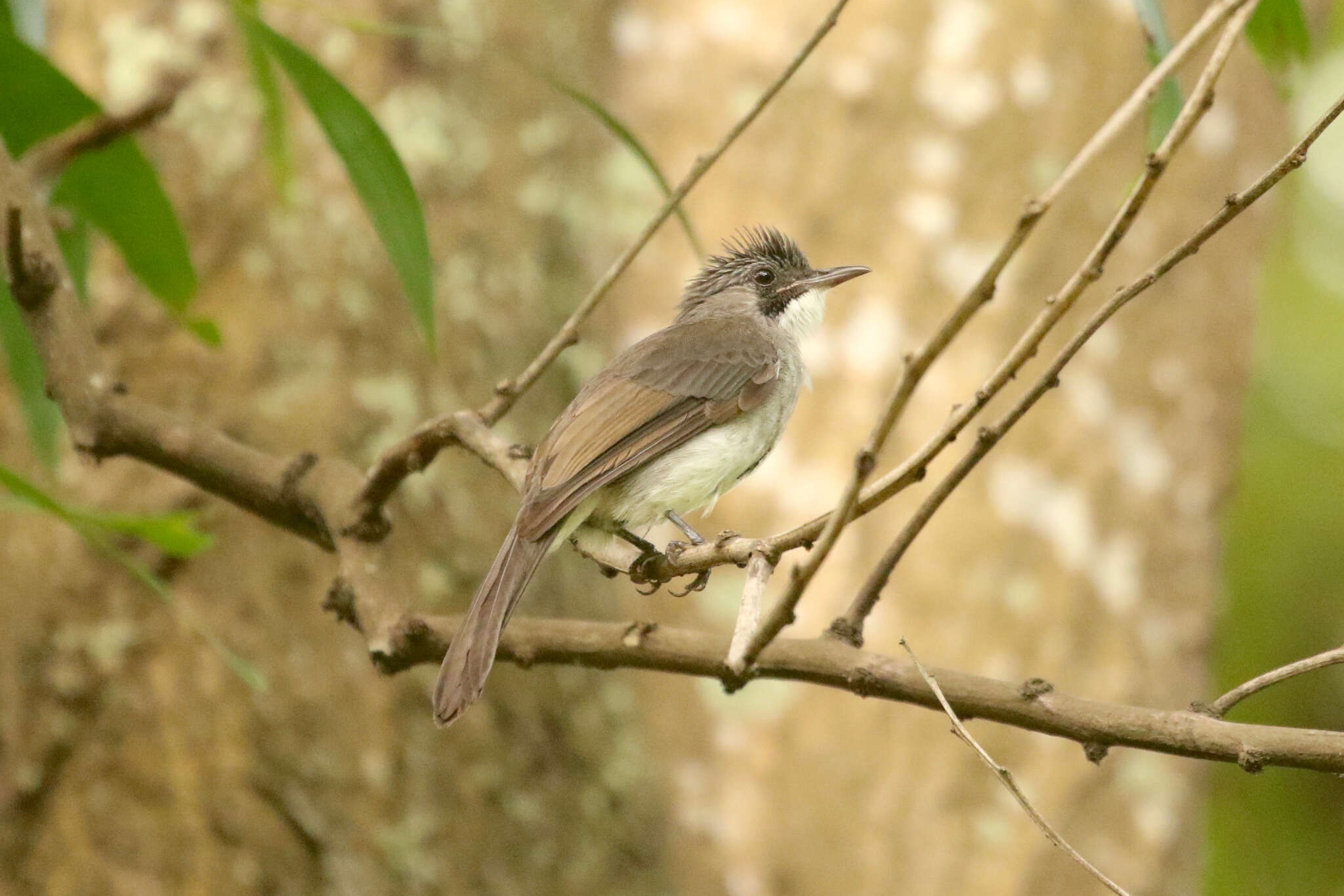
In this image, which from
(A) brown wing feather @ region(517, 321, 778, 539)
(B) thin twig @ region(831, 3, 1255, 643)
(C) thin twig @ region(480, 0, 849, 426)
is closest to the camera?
(B) thin twig @ region(831, 3, 1255, 643)

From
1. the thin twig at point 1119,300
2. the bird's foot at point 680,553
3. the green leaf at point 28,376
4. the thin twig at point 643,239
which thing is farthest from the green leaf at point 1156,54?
the green leaf at point 28,376

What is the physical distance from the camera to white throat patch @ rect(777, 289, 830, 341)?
3.92 metres

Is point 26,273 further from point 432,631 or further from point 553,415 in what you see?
point 553,415

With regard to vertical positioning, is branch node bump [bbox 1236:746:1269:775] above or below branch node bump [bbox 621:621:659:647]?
above

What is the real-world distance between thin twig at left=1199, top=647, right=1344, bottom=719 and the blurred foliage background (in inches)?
82.4

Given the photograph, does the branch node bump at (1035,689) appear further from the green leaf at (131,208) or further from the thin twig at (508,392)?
the green leaf at (131,208)

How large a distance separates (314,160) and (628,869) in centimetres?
258

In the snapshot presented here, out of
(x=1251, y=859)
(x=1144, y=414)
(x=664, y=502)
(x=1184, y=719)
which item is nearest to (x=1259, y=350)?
(x=1251, y=859)

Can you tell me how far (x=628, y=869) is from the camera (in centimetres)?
455

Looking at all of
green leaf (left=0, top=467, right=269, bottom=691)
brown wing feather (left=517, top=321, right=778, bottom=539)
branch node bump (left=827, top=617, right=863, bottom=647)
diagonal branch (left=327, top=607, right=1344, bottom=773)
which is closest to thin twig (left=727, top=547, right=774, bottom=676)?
diagonal branch (left=327, top=607, right=1344, bottom=773)

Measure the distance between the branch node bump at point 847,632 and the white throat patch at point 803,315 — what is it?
78.3 inches

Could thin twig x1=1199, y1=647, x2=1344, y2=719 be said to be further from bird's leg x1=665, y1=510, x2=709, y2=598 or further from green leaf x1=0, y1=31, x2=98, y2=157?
green leaf x1=0, y1=31, x2=98, y2=157

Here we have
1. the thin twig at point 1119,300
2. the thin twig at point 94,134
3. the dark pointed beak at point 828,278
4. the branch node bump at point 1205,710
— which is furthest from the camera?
the dark pointed beak at point 828,278

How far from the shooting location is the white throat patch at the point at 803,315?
3.92 meters
